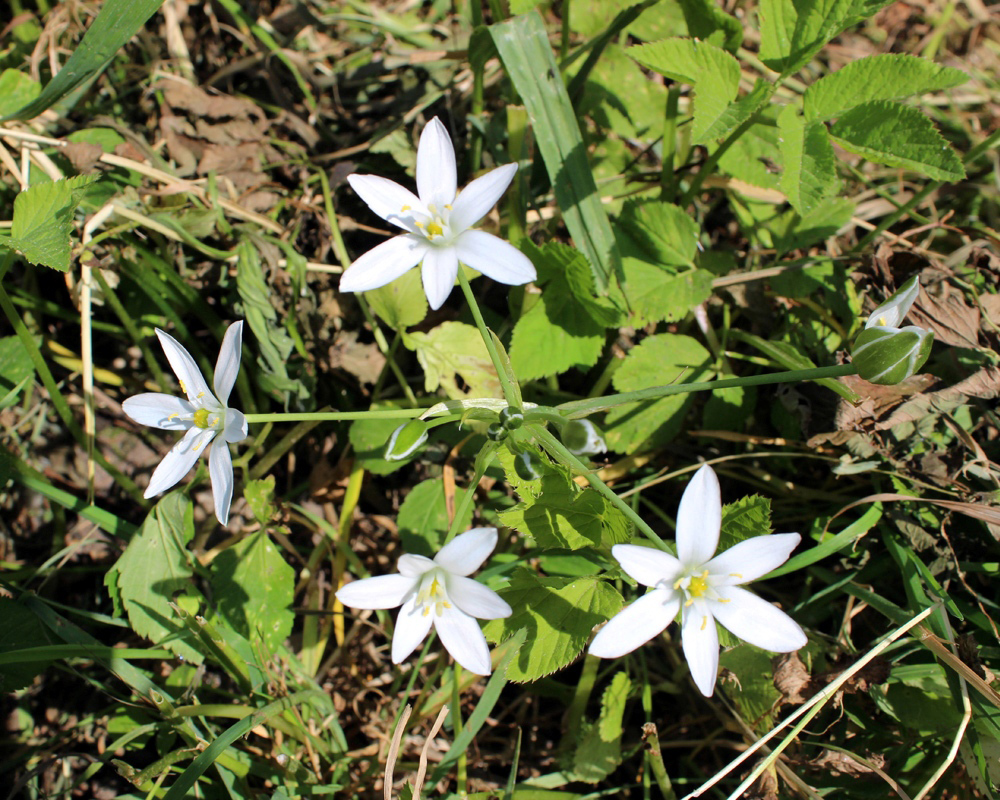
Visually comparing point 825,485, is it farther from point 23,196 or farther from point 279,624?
point 23,196

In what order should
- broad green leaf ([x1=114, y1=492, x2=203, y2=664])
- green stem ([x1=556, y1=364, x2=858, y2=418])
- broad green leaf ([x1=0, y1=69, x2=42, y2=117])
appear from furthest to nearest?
broad green leaf ([x1=0, y1=69, x2=42, y2=117]) < broad green leaf ([x1=114, y1=492, x2=203, y2=664]) < green stem ([x1=556, y1=364, x2=858, y2=418])

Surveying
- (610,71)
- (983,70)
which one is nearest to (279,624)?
(610,71)

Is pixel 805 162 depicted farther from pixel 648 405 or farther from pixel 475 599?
pixel 475 599

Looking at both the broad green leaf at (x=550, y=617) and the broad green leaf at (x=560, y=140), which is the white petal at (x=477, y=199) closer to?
the broad green leaf at (x=560, y=140)

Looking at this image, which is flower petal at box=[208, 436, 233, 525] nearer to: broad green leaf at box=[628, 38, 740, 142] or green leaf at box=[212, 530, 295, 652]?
green leaf at box=[212, 530, 295, 652]

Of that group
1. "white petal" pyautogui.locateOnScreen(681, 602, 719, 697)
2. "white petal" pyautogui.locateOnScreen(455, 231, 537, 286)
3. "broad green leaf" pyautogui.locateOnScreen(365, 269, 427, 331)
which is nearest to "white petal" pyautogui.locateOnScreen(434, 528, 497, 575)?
"white petal" pyautogui.locateOnScreen(681, 602, 719, 697)
